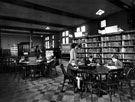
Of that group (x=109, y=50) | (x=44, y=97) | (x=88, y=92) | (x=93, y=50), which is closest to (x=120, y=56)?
(x=109, y=50)

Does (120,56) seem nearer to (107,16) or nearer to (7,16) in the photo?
(107,16)

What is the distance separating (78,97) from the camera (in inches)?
115

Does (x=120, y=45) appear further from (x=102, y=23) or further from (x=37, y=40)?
(x=37, y=40)

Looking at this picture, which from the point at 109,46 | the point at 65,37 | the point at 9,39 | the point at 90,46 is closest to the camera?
the point at 109,46

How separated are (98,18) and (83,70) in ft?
18.4

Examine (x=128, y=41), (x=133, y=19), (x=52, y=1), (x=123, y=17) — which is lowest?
(x=128, y=41)

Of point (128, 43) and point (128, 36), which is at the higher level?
point (128, 36)

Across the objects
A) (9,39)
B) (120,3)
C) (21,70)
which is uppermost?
(120,3)

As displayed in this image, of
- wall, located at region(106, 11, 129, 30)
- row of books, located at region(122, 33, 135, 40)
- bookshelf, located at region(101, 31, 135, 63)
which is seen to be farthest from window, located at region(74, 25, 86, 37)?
row of books, located at region(122, 33, 135, 40)

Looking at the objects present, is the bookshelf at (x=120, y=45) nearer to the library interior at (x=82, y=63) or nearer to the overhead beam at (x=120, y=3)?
the library interior at (x=82, y=63)

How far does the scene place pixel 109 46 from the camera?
545 centimetres

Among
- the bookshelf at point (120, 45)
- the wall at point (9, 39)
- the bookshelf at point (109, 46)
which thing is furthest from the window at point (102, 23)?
the wall at point (9, 39)

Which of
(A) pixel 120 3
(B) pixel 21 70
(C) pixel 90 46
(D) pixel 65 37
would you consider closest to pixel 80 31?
(C) pixel 90 46

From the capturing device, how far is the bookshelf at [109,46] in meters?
4.74
